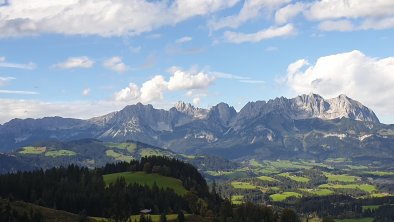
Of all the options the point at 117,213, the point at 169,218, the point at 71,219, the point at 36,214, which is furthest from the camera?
the point at 169,218

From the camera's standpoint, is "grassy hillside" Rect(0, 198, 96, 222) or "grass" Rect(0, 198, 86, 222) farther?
"grass" Rect(0, 198, 86, 222)

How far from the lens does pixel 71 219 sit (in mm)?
164375

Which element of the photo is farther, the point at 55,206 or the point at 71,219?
the point at 55,206

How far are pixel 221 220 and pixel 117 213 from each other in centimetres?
4620

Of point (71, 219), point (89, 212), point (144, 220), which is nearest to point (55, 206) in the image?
point (89, 212)

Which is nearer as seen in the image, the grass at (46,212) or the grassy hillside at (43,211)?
the grassy hillside at (43,211)

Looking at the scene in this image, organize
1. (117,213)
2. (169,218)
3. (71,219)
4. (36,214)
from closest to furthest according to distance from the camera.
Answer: (36,214), (71,219), (117,213), (169,218)

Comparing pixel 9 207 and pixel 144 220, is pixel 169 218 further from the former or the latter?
pixel 9 207

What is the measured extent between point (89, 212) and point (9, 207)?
4954cm

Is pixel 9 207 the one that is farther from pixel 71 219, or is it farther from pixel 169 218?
pixel 169 218

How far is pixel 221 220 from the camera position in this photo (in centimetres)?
19812

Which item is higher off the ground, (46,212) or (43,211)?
(43,211)

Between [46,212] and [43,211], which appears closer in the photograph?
[46,212]

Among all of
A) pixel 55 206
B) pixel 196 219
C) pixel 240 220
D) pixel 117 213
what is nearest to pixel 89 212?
pixel 55 206
